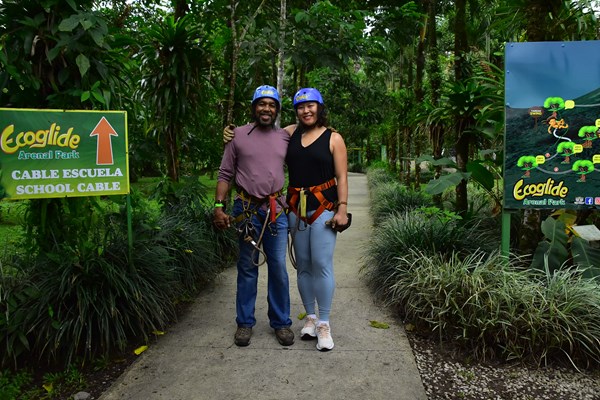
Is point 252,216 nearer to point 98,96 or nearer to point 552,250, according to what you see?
point 98,96

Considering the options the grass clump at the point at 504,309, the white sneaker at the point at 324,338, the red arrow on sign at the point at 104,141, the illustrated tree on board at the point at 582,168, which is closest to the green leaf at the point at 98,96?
the red arrow on sign at the point at 104,141

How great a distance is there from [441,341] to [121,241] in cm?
279

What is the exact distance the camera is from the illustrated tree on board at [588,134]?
3.55m

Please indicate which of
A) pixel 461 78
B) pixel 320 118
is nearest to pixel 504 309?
pixel 320 118

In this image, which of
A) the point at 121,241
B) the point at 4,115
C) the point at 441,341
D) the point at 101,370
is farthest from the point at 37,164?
the point at 441,341

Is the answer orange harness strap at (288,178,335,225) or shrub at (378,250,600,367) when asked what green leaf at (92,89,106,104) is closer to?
orange harness strap at (288,178,335,225)

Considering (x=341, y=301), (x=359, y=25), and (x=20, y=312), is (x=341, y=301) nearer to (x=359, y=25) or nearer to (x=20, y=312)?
(x=20, y=312)

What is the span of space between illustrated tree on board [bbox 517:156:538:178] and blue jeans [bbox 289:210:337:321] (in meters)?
1.63

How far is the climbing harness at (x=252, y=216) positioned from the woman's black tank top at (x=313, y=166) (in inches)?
9.9

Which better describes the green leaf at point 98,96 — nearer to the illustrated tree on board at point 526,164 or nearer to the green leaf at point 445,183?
the green leaf at point 445,183

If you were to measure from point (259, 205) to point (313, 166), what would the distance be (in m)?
0.53

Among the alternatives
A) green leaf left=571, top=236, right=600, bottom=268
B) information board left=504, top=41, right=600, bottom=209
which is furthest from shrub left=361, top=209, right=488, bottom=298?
information board left=504, top=41, right=600, bottom=209

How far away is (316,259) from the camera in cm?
341

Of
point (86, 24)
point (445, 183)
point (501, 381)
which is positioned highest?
point (86, 24)
